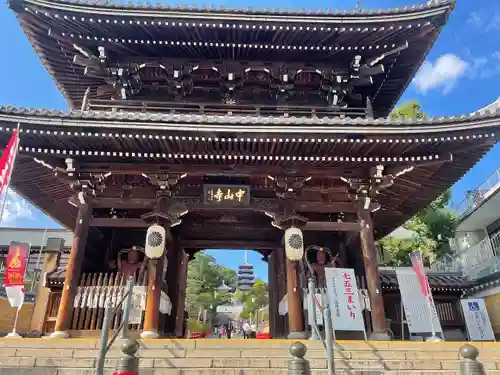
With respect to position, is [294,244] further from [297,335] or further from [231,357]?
[231,357]

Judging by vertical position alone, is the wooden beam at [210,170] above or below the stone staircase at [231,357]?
above

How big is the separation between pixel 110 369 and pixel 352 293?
6085 mm

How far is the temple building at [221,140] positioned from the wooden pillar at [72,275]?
4cm

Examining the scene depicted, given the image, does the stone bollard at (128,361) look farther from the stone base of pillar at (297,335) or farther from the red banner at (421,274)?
the red banner at (421,274)

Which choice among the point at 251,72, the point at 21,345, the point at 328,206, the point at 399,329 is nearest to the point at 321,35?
the point at 251,72

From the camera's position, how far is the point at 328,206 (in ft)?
34.6

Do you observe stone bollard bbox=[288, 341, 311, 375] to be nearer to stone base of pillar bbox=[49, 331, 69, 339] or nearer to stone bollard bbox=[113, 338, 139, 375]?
stone bollard bbox=[113, 338, 139, 375]

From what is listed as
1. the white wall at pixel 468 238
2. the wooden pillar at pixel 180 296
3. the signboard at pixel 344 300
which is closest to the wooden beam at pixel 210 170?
the signboard at pixel 344 300

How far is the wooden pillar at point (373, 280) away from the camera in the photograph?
9203mm

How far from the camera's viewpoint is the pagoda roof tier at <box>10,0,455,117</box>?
11000mm

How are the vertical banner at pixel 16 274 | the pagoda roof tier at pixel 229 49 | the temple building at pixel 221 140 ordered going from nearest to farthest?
the temple building at pixel 221 140
the vertical banner at pixel 16 274
the pagoda roof tier at pixel 229 49

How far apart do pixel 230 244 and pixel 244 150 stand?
497 centimetres

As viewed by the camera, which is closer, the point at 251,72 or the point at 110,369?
the point at 110,369

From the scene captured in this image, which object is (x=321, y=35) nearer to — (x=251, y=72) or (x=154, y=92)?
(x=251, y=72)
